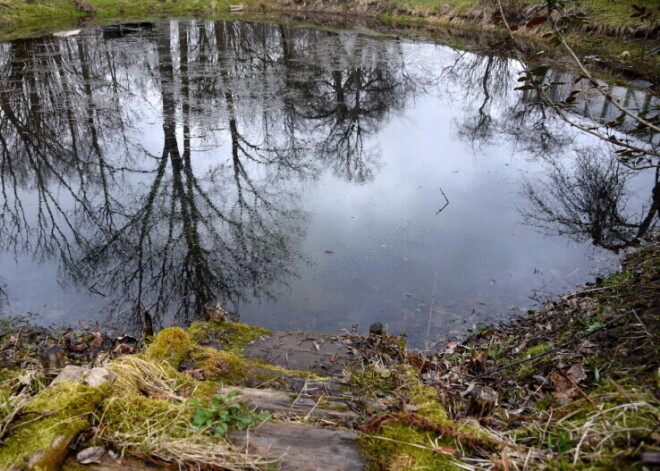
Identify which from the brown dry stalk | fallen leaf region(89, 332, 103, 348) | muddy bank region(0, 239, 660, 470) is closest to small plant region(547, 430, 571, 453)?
muddy bank region(0, 239, 660, 470)

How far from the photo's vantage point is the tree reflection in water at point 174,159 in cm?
644

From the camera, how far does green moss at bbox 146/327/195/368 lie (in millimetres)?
3514

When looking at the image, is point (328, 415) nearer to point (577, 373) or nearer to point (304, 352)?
point (304, 352)

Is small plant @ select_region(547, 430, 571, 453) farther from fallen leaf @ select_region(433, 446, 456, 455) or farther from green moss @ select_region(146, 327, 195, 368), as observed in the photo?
green moss @ select_region(146, 327, 195, 368)

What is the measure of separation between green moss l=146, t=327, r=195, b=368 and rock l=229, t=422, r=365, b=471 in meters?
1.54

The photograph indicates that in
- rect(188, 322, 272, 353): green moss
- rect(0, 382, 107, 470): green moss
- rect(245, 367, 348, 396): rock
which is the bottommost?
rect(188, 322, 272, 353): green moss

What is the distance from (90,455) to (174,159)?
8.05m

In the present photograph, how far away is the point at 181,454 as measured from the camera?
6.41 feet

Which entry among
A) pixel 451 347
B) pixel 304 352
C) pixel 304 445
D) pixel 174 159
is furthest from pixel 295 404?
pixel 174 159

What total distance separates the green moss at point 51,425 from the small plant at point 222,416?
51cm

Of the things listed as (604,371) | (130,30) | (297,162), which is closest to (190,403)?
(604,371)

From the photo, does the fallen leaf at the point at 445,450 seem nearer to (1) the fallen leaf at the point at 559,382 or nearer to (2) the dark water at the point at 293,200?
(1) the fallen leaf at the point at 559,382

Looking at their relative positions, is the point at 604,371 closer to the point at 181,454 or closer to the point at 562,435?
the point at 562,435

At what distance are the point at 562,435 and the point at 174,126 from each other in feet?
34.7
